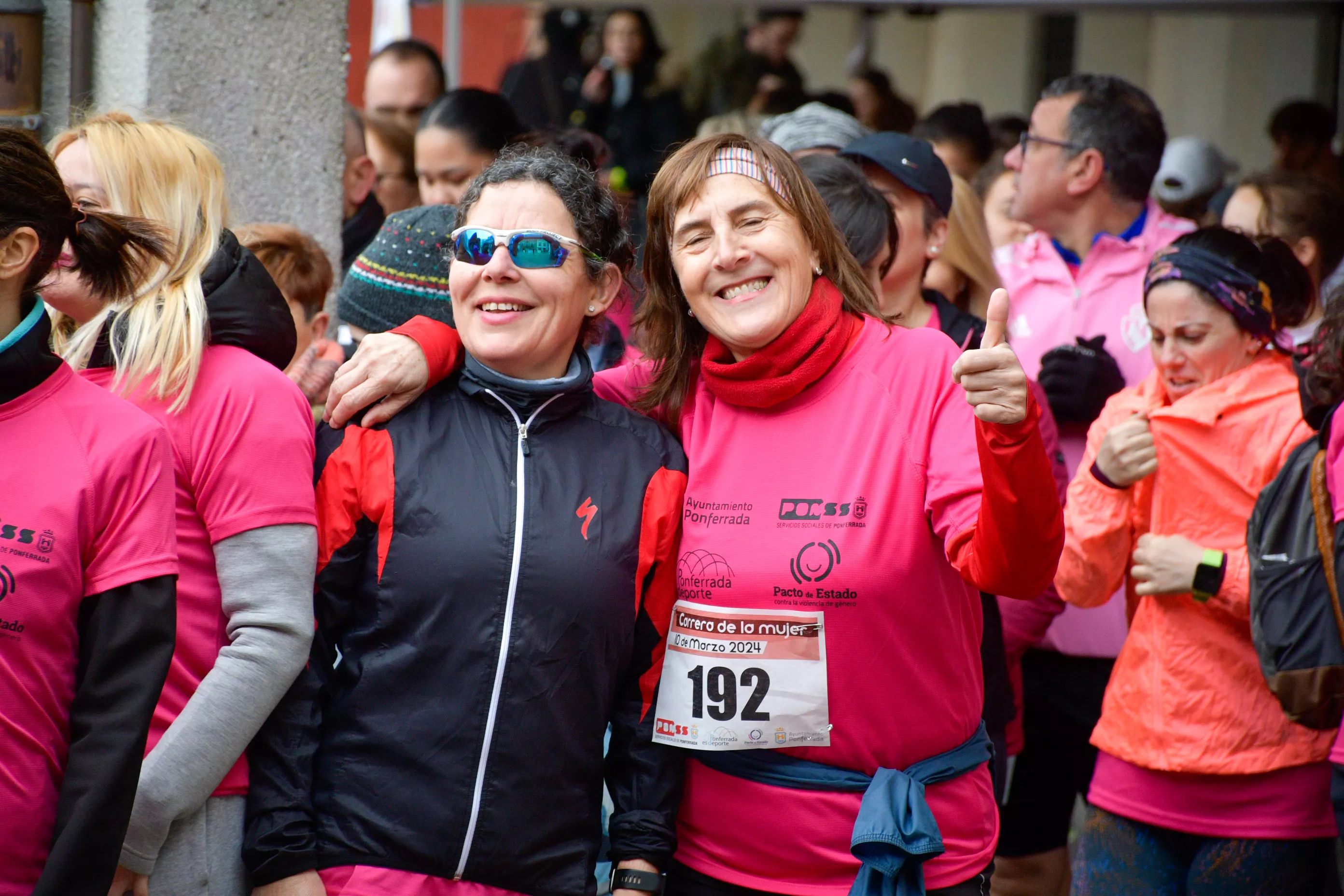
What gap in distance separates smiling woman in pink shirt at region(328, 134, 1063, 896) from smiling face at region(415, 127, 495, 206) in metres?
2.34

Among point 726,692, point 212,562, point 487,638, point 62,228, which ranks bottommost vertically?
point 726,692

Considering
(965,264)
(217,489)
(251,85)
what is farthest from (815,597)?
(251,85)

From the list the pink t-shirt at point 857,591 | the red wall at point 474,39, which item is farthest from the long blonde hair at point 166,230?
the red wall at point 474,39

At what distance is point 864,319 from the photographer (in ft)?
8.88

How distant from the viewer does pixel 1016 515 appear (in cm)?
215

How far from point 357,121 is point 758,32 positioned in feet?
18.6

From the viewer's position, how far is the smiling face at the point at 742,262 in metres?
2.60

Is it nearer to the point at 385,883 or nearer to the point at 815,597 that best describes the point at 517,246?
the point at 815,597

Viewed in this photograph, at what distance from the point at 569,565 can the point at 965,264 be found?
2.23 m

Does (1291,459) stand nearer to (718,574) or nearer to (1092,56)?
(718,574)

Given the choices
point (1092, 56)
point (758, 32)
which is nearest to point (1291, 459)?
point (758, 32)

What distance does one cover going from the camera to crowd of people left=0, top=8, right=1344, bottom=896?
2098 mm

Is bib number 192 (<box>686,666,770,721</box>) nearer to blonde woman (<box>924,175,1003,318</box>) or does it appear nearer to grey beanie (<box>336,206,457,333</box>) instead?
grey beanie (<box>336,206,457,333</box>)

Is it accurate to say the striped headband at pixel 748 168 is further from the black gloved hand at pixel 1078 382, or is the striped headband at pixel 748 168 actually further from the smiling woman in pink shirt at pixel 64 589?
the black gloved hand at pixel 1078 382
